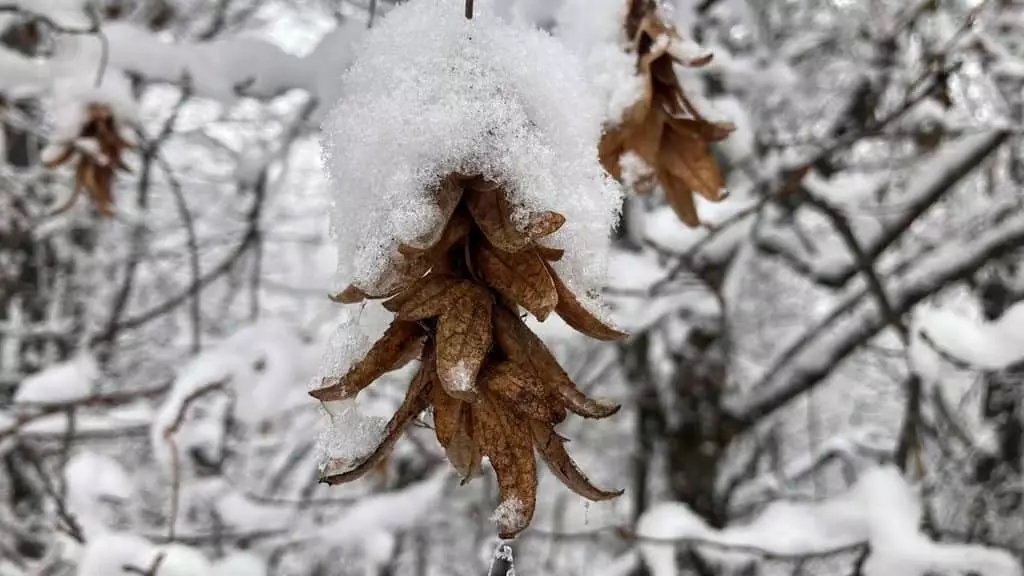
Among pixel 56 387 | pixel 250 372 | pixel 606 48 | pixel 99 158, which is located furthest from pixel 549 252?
pixel 56 387

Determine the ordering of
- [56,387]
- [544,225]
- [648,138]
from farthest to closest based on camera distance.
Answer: [56,387] < [648,138] < [544,225]

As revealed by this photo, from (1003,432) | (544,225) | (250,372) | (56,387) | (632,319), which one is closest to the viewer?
(544,225)

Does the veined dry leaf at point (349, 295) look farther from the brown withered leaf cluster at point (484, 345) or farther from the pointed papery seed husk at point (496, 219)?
the pointed papery seed husk at point (496, 219)

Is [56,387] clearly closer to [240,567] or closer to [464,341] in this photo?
[240,567]

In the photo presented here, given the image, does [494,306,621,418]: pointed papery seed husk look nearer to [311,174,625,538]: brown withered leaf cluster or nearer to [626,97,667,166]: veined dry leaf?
[311,174,625,538]: brown withered leaf cluster

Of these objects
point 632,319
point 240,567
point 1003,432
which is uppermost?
point 632,319

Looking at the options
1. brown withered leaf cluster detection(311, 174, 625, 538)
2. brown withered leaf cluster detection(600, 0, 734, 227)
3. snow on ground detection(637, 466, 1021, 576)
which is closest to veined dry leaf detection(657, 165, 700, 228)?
brown withered leaf cluster detection(600, 0, 734, 227)

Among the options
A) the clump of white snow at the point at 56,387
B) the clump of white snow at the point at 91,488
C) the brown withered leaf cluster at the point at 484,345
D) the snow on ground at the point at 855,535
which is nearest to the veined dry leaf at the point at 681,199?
the brown withered leaf cluster at the point at 484,345
